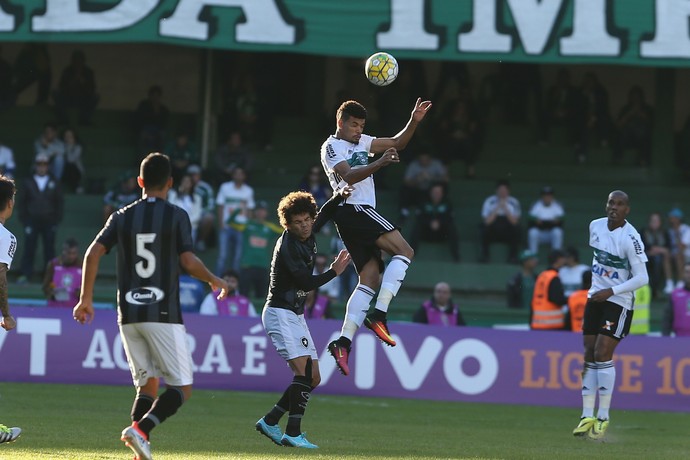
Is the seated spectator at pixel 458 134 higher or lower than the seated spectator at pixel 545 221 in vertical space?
higher

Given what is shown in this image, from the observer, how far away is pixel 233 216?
21.0 meters

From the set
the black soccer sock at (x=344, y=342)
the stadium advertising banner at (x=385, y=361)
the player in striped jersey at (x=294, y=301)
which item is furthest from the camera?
the stadium advertising banner at (x=385, y=361)

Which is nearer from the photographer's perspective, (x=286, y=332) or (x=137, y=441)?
(x=137, y=441)

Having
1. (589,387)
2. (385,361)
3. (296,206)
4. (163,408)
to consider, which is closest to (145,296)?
(163,408)

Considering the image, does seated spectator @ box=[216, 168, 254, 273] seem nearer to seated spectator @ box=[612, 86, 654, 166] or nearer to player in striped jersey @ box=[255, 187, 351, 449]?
seated spectator @ box=[612, 86, 654, 166]

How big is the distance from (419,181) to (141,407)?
552 inches

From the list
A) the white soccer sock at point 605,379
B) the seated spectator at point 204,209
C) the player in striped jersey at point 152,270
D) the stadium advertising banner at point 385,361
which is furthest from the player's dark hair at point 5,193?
the seated spectator at point 204,209

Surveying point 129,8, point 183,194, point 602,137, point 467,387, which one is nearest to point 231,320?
point 467,387

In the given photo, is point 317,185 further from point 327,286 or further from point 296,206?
point 296,206

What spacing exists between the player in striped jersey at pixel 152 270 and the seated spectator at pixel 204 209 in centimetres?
1265

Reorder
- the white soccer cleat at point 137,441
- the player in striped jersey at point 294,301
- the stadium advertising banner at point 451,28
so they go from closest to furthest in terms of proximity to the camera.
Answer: the white soccer cleat at point 137,441, the player in striped jersey at point 294,301, the stadium advertising banner at point 451,28

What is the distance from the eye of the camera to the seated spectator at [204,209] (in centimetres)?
2131

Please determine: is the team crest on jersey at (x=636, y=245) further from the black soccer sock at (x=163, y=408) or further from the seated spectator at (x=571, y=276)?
the seated spectator at (x=571, y=276)

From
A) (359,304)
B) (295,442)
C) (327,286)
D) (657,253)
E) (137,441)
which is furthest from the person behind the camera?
(657,253)
